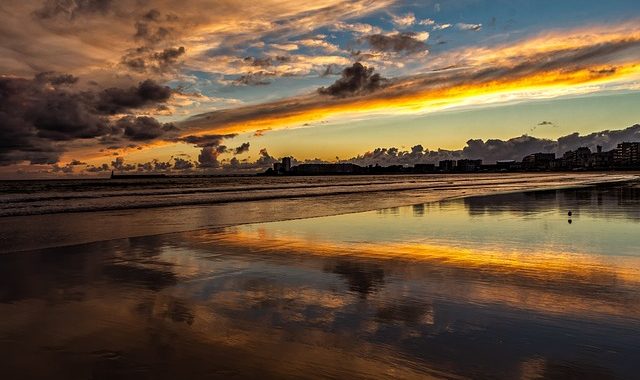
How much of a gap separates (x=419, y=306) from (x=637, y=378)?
352 cm

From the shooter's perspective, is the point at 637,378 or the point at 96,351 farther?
the point at 96,351

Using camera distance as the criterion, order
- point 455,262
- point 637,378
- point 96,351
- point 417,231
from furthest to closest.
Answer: point 417,231 < point 455,262 < point 96,351 < point 637,378

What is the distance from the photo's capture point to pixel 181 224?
78.5 ft

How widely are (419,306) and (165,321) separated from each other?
4.39 metres

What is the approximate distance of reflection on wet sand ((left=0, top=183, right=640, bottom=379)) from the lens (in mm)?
5816

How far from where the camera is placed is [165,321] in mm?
7668

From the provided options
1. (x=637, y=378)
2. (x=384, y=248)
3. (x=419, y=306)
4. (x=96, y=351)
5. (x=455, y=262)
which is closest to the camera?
(x=637, y=378)

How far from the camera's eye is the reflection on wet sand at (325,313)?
5.82 meters

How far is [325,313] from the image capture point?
7961 mm

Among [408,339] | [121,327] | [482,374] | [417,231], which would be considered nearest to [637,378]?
[482,374]

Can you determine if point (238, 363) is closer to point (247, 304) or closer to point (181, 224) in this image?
point (247, 304)

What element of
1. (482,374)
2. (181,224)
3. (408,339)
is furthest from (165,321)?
(181,224)

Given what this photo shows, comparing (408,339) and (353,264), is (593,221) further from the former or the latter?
(408,339)

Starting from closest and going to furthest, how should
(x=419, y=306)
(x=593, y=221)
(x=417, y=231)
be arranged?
(x=419, y=306) → (x=417, y=231) → (x=593, y=221)
